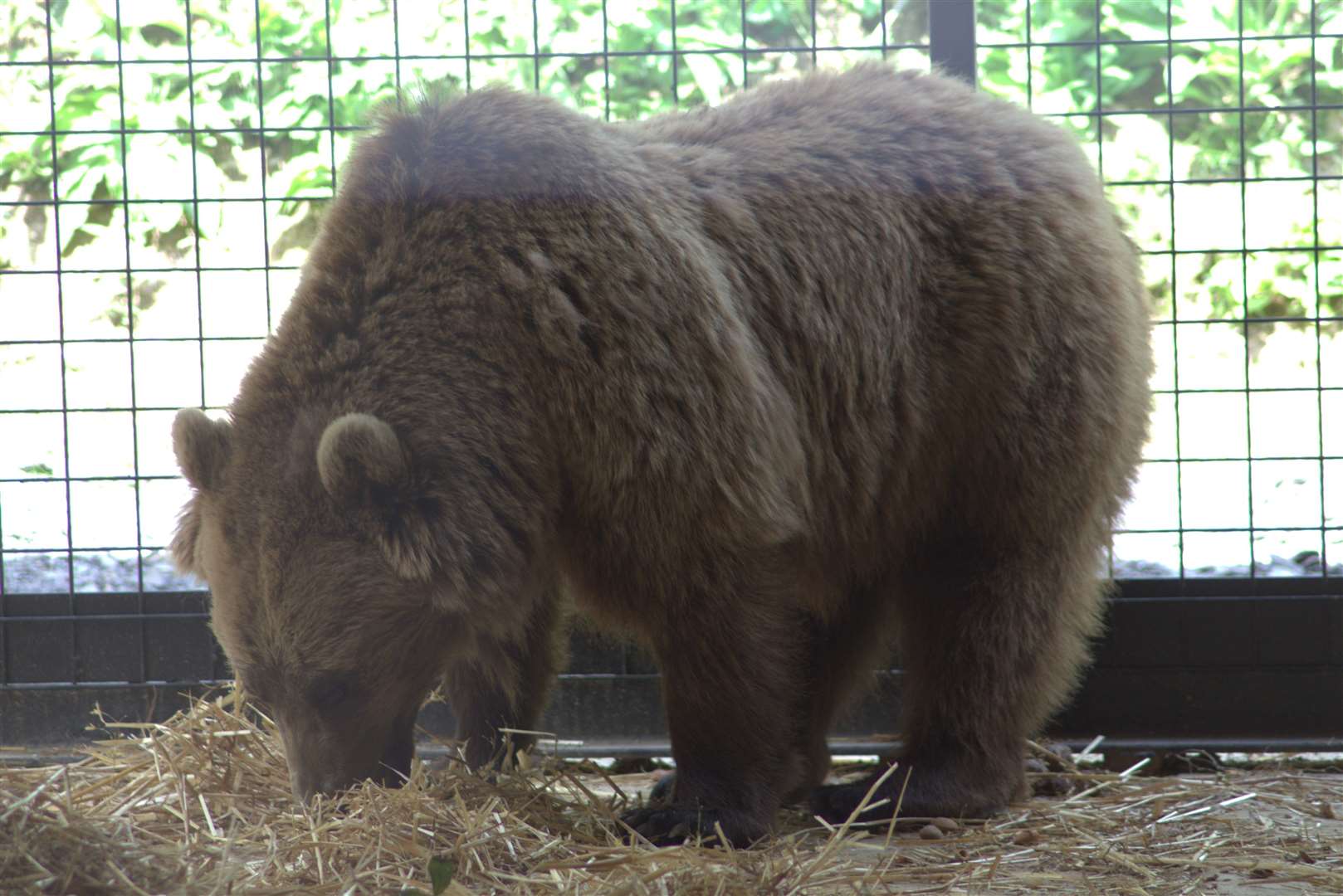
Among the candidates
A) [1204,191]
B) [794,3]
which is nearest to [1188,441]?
[1204,191]

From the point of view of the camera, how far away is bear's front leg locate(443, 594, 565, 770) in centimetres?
408

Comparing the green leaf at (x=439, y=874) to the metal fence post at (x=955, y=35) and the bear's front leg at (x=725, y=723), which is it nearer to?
the bear's front leg at (x=725, y=723)

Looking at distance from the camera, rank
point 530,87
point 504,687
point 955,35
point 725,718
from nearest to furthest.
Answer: point 725,718 < point 504,687 < point 955,35 < point 530,87

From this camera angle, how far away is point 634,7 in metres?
7.71

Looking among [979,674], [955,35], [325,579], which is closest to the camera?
→ [325,579]

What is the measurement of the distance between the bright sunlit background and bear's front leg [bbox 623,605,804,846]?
2.84m

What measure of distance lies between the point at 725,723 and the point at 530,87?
3.42 meters

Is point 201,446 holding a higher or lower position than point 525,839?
higher

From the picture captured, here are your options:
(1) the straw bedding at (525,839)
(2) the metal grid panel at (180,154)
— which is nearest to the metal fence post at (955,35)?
(2) the metal grid panel at (180,154)

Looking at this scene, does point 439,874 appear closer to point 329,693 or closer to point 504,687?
point 329,693

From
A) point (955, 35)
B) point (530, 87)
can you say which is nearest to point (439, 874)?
point (955, 35)

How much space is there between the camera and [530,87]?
6074 mm

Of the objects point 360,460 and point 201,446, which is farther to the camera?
point 201,446

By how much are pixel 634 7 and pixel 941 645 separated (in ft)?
15.8
